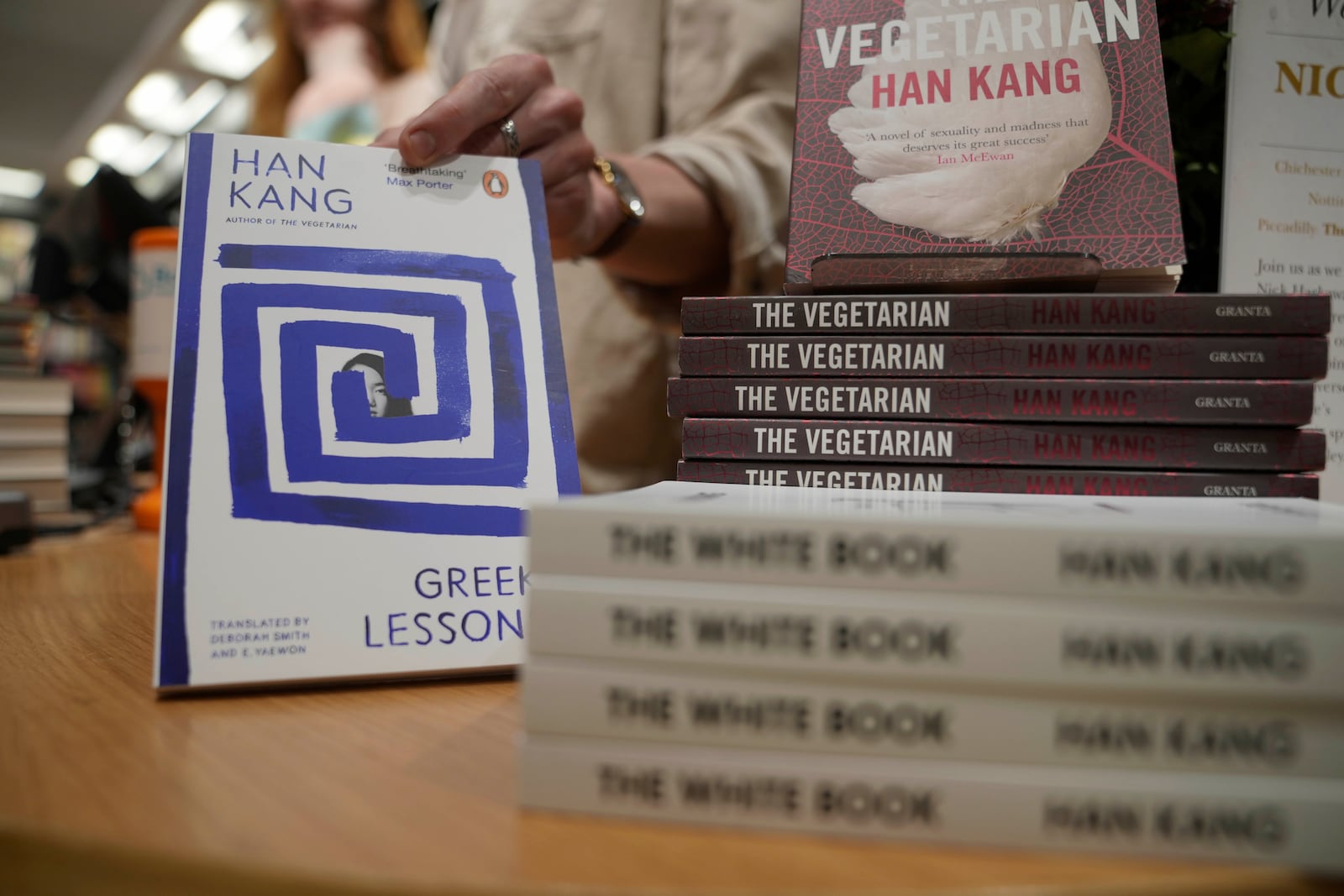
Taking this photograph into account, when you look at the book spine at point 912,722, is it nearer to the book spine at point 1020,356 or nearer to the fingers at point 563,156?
the book spine at point 1020,356

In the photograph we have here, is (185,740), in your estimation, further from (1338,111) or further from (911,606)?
(1338,111)

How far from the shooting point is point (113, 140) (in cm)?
507

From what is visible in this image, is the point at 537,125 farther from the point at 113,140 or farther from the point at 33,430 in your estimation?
the point at 113,140

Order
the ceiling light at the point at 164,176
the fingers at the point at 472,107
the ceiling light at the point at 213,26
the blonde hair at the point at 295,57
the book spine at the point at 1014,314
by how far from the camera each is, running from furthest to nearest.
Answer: the ceiling light at the point at 164,176
the ceiling light at the point at 213,26
the blonde hair at the point at 295,57
the fingers at the point at 472,107
the book spine at the point at 1014,314

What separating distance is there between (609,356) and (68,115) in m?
5.31

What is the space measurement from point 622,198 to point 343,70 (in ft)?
4.25

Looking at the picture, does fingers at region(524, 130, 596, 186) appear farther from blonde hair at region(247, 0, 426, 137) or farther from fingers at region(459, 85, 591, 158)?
blonde hair at region(247, 0, 426, 137)

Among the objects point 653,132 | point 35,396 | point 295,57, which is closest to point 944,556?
point 653,132

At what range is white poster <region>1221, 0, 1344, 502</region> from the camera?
0.58m

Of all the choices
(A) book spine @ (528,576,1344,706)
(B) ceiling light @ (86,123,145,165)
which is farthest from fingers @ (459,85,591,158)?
(B) ceiling light @ (86,123,145,165)

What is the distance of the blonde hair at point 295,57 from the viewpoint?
186cm

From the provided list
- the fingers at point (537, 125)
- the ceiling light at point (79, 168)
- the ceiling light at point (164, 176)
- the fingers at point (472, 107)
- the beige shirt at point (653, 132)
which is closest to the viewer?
the fingers at point (472, 107)

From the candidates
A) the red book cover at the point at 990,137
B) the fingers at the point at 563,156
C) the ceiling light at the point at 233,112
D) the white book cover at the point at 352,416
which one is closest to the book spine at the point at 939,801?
the white book cover at the point at 352,416

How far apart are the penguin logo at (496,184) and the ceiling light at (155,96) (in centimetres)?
433
